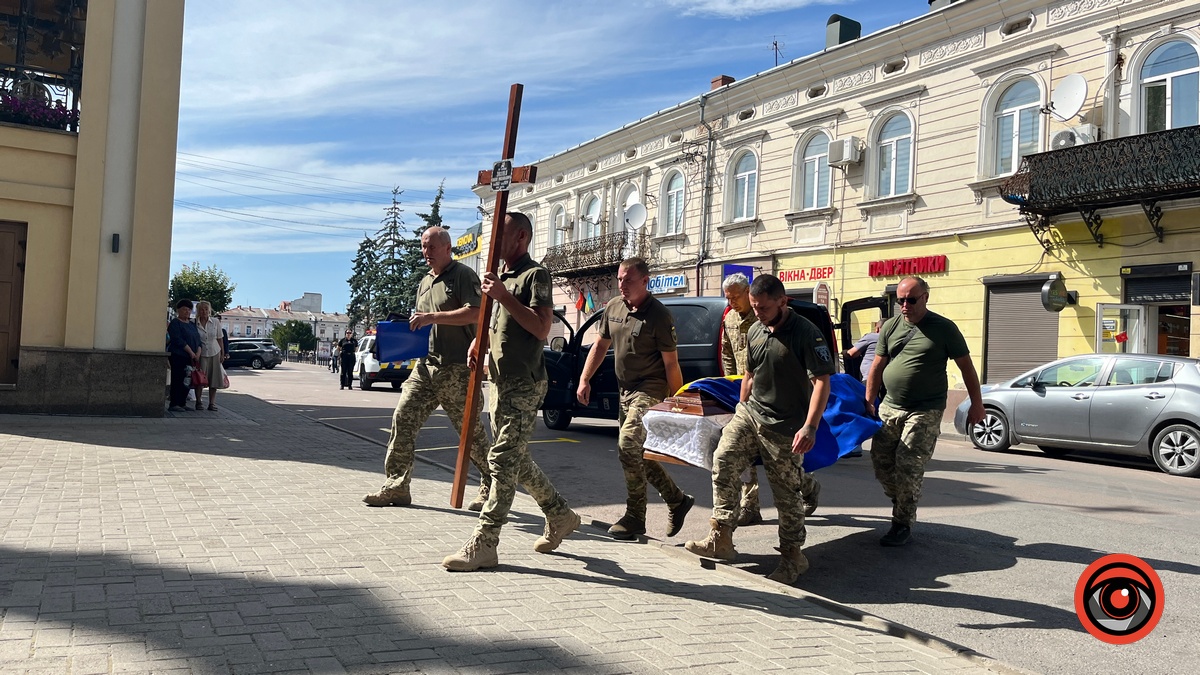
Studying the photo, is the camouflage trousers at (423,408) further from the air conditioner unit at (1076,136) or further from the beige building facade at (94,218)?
the air conditioner unit at (1076,136)

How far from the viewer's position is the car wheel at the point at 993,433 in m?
13.7

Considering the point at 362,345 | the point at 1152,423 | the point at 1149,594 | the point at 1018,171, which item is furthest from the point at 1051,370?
Result: the point at 362,345

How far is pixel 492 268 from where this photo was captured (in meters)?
Result: 5.38


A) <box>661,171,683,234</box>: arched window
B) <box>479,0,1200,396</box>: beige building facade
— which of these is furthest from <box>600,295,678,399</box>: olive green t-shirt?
<box>661,171,683,234</box>: arched window

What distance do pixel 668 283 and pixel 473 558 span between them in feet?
84.5

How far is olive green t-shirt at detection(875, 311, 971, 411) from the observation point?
6.23m

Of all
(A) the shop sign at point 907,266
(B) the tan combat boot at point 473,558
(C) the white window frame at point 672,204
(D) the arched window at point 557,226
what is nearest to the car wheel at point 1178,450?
(A) the shop sign at point 907,266

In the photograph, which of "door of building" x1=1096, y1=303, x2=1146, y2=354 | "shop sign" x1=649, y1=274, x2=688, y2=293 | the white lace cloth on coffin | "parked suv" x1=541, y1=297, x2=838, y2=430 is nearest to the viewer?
the white lace cloth on coffin

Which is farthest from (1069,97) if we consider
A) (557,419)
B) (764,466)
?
(764,466)

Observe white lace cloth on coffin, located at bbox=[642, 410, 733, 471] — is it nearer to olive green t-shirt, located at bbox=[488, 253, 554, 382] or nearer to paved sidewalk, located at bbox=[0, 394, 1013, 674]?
paved sidewalk, located at bbox=[0, 394, 1013, 674]

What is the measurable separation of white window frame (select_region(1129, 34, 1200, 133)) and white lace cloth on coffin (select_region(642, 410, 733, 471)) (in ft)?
50.8

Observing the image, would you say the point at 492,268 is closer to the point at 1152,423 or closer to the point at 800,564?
the point at 800,564

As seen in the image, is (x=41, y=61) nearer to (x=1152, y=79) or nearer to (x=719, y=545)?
(x=719, y=545)

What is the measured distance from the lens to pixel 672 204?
31.0 meters
